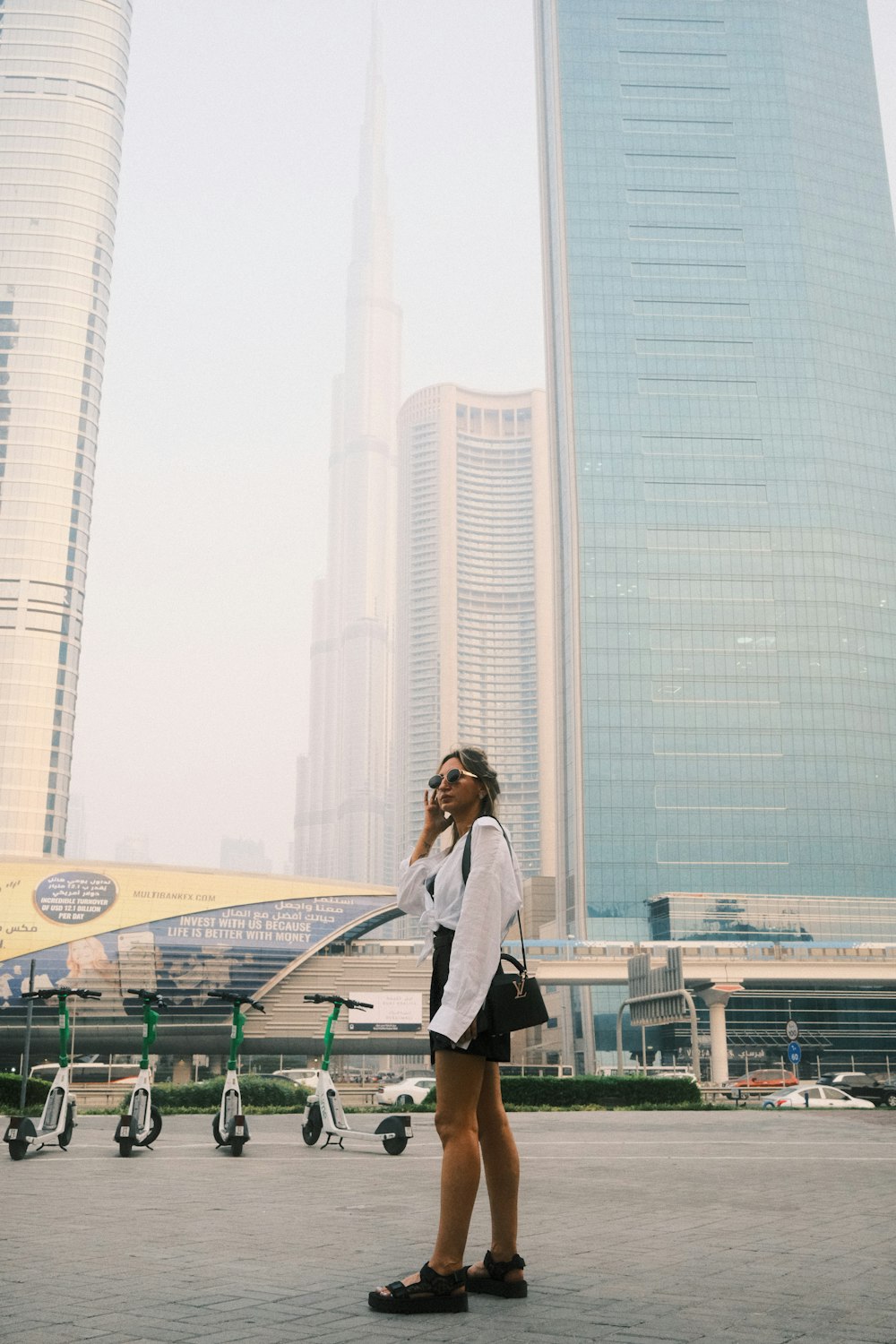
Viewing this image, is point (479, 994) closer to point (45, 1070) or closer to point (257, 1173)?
point (257, 1173)

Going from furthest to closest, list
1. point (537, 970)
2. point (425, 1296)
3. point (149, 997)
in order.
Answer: point (537, 970), point (149, 997), point (425, 1296)

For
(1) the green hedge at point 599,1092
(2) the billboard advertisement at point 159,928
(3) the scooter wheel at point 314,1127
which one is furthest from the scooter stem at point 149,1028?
(2) the billboard advertisement at point 159,928

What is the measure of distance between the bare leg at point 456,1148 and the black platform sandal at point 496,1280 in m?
0.23

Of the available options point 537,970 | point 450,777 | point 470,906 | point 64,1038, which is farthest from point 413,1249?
point 537,970

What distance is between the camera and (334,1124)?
460 inches

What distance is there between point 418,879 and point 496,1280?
149 centimetres

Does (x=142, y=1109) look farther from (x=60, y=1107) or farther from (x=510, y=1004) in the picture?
(x=510, y=1004)

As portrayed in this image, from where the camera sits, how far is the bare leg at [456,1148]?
3834 millimetres

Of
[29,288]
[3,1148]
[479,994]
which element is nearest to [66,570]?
[29,288]

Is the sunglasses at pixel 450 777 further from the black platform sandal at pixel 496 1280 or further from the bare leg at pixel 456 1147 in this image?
the black platform sandal at pixel 496 1280

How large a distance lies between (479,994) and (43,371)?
134 m

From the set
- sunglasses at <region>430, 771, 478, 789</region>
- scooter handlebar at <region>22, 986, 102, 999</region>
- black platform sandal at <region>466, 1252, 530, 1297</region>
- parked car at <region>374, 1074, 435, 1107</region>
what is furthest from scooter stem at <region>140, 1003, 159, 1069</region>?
parked car at <region>374, 1074, 435, 1107</region>

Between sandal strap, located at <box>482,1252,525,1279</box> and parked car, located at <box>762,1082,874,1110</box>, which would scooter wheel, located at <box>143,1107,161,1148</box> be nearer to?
sandal strap, located at <box>482,1252,525,1279</box>

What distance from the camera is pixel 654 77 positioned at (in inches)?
4633
